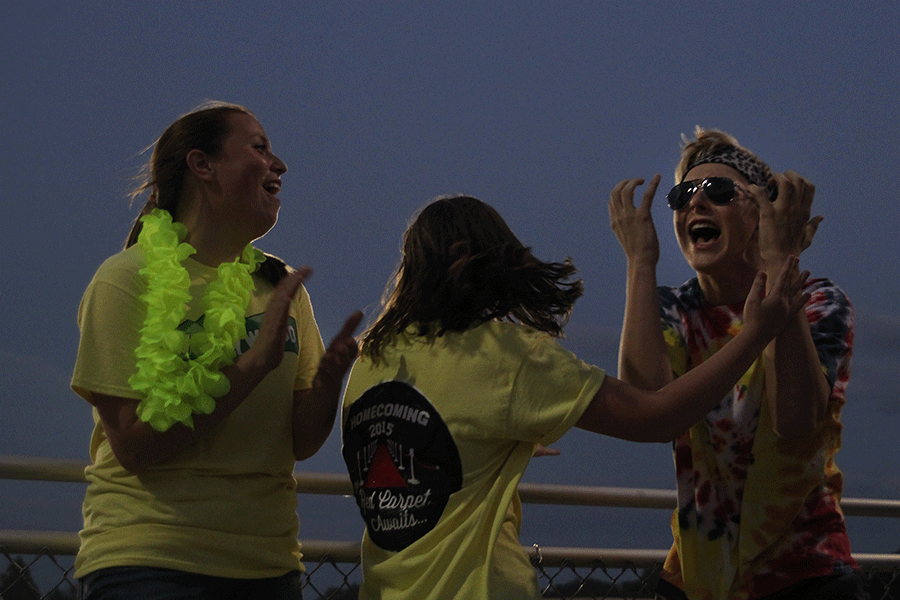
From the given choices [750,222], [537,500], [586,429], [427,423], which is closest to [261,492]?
[427,423]

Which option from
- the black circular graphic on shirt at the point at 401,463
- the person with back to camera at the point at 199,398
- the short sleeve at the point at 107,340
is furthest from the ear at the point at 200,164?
the black circular graphic on shirt at the point at 401,463

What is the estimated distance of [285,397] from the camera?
Result: 7.25 feet

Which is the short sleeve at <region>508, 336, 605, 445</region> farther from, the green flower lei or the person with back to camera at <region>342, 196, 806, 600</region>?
the green flower lei

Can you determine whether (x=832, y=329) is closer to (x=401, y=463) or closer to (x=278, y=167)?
(x=401, y=463)

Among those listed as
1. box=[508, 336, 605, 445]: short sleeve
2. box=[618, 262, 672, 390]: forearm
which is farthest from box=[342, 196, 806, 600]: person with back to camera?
box=[618, 262, 672, 390]: forearm

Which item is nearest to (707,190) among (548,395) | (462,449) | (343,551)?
(548,395)

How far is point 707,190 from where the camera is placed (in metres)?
2.46

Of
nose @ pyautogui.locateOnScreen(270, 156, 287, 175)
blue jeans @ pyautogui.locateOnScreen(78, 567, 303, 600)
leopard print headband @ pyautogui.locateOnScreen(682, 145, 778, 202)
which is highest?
leopard print headband @ pyautogui.locateOnScreen(682, 145, 778, 202)

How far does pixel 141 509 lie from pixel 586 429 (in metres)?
0.98

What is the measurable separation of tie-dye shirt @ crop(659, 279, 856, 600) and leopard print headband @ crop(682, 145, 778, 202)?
1.11 ft

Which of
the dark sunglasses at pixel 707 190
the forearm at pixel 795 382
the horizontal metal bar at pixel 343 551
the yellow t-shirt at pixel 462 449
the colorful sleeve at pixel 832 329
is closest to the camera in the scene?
the yellow t-shirt at pixel 462 449

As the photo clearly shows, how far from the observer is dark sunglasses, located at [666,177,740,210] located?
2.44m

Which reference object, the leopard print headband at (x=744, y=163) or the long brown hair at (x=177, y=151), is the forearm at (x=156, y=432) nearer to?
the long brown hair at (x=177, y=151)

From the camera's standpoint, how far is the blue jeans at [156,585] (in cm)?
190
